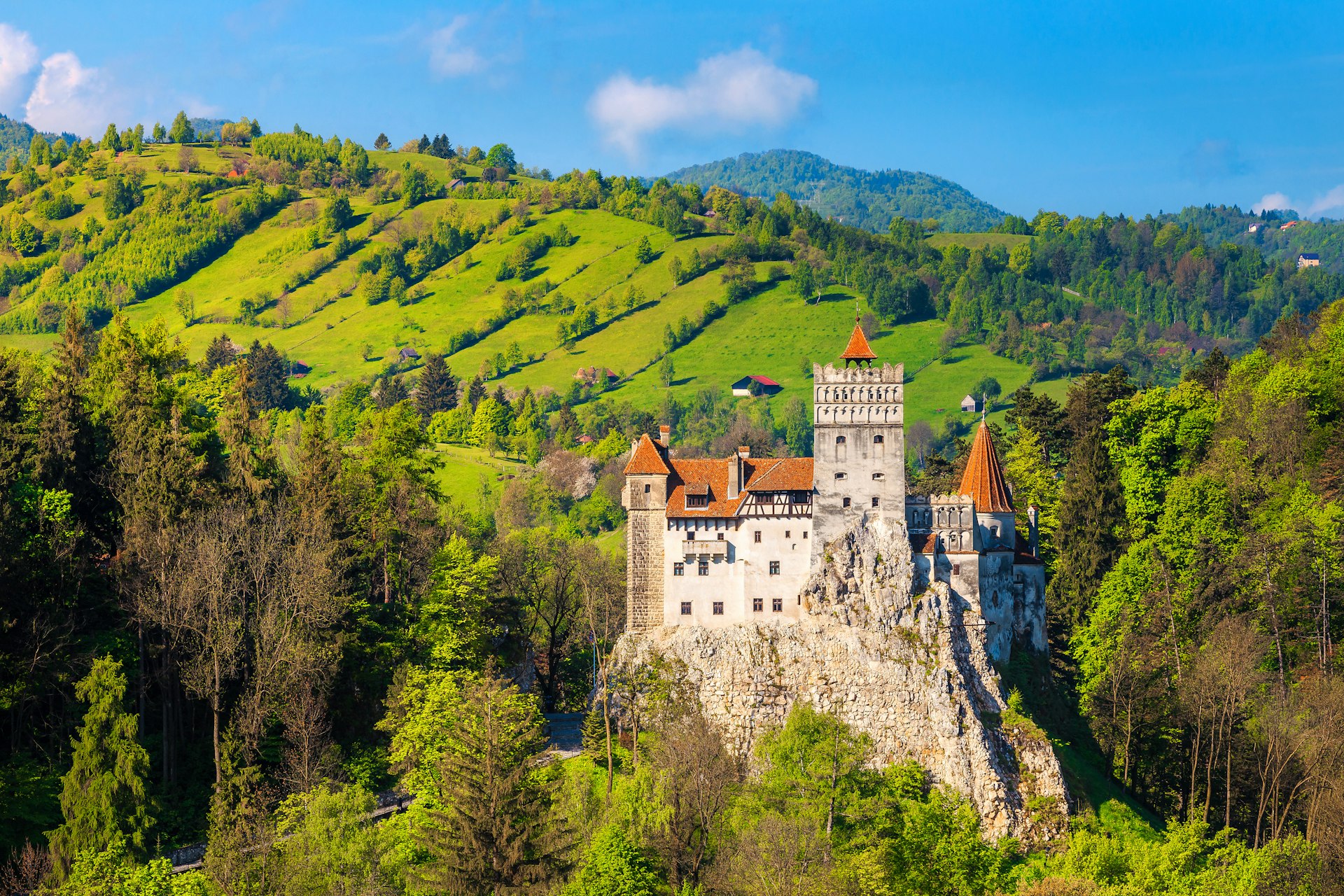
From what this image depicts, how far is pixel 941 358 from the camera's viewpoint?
186250 mm

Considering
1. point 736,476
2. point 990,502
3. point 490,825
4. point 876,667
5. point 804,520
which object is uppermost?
point 736,476

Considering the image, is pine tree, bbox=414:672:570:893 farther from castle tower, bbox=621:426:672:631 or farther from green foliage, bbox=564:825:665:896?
castle tower, bbox=621:426:672:631

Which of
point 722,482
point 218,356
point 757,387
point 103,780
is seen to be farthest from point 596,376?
point 103,780

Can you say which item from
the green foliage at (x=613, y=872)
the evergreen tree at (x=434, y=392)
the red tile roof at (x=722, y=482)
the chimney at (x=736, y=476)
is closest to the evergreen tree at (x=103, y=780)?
the green foliage at (x=613, y=872)

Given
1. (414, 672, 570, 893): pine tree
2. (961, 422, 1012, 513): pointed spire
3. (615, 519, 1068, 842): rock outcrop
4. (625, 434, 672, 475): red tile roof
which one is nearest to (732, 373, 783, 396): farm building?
(961, 422, 1012, 513): pointed spire

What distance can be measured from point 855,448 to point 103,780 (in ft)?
125

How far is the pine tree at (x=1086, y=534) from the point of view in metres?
77.8

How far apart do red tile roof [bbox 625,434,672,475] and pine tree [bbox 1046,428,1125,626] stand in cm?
2500

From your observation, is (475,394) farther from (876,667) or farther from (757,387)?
(876,667)

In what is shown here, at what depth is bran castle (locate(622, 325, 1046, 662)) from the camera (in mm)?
69375

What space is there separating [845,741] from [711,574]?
35.8ft

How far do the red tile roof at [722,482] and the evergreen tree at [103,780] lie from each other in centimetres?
2866

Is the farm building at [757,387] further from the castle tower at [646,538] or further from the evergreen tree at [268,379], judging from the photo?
the castle tower at [646,538]

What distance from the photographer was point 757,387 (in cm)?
17988
